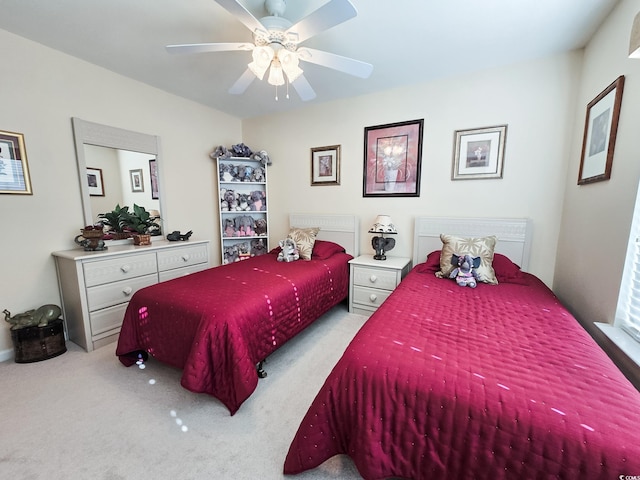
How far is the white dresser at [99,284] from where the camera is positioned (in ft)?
6.88

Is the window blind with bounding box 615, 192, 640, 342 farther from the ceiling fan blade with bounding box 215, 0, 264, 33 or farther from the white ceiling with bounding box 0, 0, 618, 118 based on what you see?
the ceiling fan blade with bounding box 215, 0, 264, 33

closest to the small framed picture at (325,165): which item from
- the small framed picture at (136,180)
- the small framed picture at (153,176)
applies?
the small framed picture at (153,176)

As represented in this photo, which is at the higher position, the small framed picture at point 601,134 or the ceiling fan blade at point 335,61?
the ceiling fan blade at point 335,61

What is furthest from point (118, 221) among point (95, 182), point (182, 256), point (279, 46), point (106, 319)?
point (279, 46)

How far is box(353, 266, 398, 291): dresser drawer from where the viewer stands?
2.62 metres

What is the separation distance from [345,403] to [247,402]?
33.6 inches

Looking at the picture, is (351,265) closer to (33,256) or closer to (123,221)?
(123,221)

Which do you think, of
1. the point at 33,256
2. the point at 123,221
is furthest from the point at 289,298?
the point at 33,256

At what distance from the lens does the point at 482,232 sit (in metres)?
2.51

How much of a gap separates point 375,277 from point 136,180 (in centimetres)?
273

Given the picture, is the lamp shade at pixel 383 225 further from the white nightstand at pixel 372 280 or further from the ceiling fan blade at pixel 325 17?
the ceiling fan blade at pixel 325 17

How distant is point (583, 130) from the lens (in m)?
1.98

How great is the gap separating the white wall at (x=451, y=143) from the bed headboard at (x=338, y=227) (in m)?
0.10

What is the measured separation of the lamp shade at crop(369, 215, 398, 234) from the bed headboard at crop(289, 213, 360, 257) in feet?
1.30
